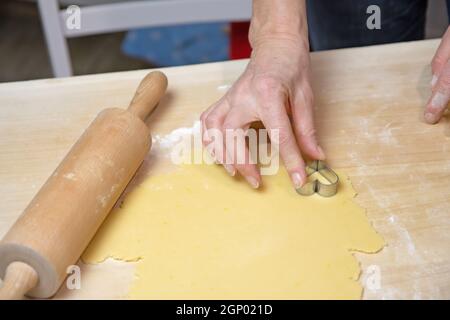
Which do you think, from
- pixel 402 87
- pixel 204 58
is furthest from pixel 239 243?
pixel 204 58

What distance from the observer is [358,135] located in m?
0.94

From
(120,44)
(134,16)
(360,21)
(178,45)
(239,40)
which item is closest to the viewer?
(360,21)

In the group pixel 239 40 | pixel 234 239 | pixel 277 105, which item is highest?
pixel 277 105

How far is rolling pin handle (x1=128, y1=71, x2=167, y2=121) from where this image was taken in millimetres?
939

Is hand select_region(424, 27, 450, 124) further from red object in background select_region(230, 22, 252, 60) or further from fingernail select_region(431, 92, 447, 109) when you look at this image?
red object in background select_region(230, 22, 252, 60)

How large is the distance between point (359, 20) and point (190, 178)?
628 millimetres

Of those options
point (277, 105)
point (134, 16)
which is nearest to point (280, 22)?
point (277, 105)

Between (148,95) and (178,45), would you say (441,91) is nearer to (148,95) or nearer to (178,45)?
(148,95)

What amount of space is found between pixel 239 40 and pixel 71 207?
3.92ft

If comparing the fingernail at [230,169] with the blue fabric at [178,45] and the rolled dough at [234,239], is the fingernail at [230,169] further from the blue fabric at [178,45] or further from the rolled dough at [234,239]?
the blue fabric at [178,45]

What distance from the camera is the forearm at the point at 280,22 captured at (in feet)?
3.14

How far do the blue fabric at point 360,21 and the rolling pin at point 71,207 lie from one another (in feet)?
1.99

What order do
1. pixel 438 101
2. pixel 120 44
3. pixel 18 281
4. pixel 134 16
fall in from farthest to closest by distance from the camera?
pixel 120 44, pixel 134 16, pixel 438 101, pixel 18 281

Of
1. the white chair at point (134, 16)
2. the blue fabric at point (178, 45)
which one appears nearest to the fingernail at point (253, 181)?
the white chair at point (134, 16)
